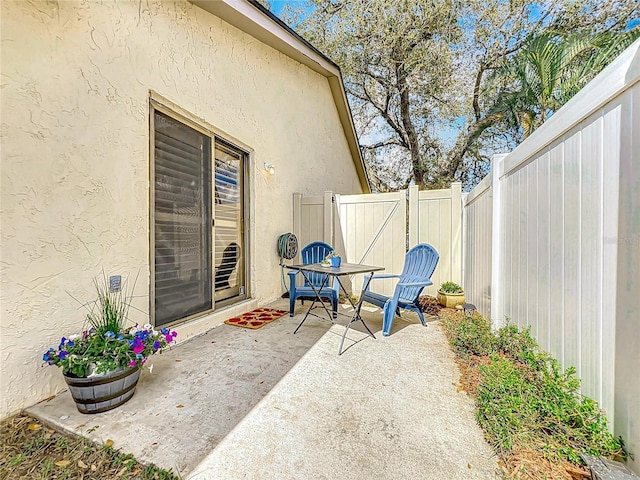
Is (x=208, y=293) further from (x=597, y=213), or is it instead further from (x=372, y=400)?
(x=597, y=213)

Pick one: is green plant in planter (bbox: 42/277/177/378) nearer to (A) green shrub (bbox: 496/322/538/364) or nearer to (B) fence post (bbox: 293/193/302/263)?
(A) green shrub (bbox: 496/322/538/364)

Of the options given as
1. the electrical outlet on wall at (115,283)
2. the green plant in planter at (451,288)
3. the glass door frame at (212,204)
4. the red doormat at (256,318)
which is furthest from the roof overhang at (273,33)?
the green plant in planter at (451,288)

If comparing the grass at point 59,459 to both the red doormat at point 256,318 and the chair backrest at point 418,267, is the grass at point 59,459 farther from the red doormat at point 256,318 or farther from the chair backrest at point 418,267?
the chair backrest at point 418,267

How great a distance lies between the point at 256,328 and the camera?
3.63m

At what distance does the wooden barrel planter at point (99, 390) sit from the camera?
1.85 meters

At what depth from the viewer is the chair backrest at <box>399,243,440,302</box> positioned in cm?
360

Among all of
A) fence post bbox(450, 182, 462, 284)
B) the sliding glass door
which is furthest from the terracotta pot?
the sliding glass door

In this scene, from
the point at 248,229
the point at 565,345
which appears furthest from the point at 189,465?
the point at 248,229

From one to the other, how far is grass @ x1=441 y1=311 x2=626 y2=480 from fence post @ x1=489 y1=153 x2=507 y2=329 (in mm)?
612

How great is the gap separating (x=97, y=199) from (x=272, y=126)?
328 centimetres

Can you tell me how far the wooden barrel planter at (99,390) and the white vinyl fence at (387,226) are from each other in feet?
13.2

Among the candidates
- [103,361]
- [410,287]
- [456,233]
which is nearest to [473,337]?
[410,287]

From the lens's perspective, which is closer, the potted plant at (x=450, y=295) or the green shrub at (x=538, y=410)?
the green shrub at (x=538, y=410)

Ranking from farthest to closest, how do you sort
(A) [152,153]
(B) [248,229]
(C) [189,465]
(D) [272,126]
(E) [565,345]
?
(D) [272,126] < (B) [248,229] < (A) [152,153] < (E) [565,345] < (C) [189,465]
